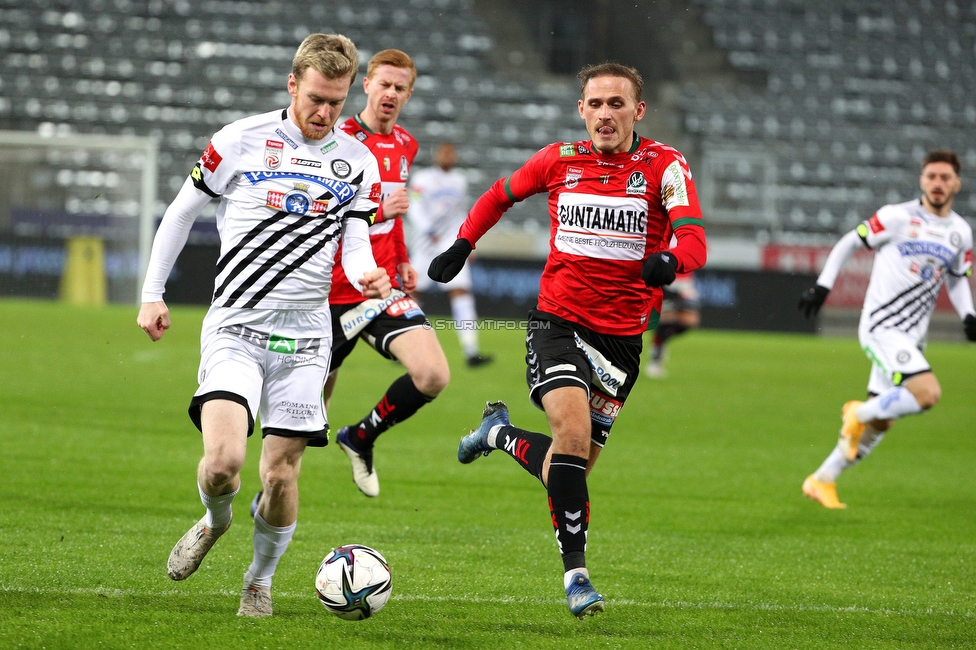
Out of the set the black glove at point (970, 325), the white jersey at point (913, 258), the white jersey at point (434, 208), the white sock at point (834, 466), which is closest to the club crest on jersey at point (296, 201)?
the white sock at point (834, 466)

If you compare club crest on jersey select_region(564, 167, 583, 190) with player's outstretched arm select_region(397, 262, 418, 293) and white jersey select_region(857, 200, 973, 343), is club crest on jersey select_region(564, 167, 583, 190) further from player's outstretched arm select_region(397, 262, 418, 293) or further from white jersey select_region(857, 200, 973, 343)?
white jersey select_region(857, 200, 973, 343)

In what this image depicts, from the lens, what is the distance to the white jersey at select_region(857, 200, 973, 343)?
289 inches

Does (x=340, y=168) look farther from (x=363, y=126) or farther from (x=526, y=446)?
(x=363, y=126)

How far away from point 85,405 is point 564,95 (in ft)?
53.3

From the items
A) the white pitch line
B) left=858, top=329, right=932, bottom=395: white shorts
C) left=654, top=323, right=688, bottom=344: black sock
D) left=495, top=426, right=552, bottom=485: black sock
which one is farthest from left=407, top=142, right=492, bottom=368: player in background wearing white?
the white pitch line

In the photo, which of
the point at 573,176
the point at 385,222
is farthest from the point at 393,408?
the point at 573,176

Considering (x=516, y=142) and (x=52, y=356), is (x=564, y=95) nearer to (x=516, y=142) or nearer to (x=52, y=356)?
(x=516, y=142)

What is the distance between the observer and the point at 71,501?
5980 mm

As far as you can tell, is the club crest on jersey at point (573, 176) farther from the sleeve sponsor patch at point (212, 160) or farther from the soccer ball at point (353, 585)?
the soccer ball at point (353, 585)

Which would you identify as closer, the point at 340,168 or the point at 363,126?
the point at 340,168

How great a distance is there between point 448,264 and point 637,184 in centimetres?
85

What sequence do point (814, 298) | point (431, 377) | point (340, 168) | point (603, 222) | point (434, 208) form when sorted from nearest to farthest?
point (340, 168)
point (603, 222)
point (431, 377)
point (814, 298)
point (434, 208)

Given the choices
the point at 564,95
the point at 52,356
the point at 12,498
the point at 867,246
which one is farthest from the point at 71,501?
the point at 564,95

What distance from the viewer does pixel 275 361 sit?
4.06 meters
